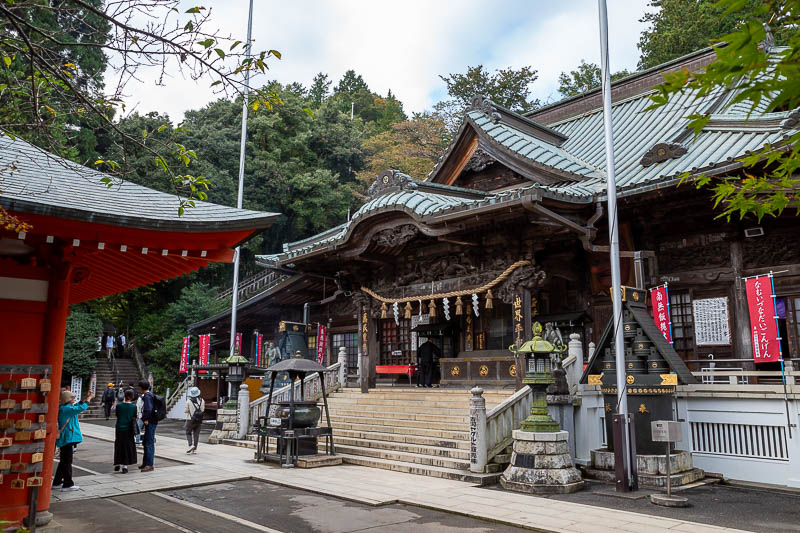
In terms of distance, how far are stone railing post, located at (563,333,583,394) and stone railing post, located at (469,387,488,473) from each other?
215cm

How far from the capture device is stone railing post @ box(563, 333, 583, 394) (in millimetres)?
11688

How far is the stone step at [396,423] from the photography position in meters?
12.6

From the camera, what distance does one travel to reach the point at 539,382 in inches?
393

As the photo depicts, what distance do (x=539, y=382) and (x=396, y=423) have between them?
4815mm

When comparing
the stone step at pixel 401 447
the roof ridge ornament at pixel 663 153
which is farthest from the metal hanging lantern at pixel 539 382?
the roof ridge ornament at pixel 663 153

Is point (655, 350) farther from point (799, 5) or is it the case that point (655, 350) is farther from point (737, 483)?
point (799, 5)

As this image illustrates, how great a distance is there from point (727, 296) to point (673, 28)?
2358 centimetres

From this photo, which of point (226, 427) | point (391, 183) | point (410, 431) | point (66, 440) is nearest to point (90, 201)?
point (66, 440)

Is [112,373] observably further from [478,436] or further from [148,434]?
[478,436]

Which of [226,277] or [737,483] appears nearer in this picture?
[737,483]

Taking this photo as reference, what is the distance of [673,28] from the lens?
30.2 m

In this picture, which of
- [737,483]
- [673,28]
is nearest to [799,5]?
[737,483]

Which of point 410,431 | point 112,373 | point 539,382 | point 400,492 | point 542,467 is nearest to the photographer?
point 400,492

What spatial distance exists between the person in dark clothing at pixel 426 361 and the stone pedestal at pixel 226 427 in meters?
5.48
